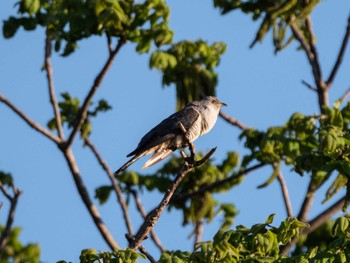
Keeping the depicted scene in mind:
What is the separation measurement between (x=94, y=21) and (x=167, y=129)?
4350 mm

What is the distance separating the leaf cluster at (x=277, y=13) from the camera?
16.6 metres

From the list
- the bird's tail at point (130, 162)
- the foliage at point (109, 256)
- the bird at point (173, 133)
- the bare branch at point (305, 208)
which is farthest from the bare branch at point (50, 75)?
the foliage at point (109, 256)

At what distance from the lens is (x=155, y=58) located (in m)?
16.0

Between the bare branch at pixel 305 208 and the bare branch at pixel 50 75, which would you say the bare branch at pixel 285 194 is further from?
the bare branch at pixel 50 75

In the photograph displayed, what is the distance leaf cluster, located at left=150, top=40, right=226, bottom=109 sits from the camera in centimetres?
1723

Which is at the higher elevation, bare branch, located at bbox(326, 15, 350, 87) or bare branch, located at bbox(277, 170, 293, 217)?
bare branch, located at bbox(326, 15, 350, 87)

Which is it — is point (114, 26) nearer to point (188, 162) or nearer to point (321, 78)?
point (321, 78)

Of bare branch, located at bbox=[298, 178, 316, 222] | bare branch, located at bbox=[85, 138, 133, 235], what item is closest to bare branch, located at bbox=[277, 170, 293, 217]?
bare branch, located at bbox=[298, 178, 316, 222]

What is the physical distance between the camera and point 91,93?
1672 cm

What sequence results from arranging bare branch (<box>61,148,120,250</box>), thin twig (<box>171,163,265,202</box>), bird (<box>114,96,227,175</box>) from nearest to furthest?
bird (<box>114,96,227,175</box>), bare branch (<box>61,148,120,250</box>), thin twig (<box>171,163,265,202</box>)

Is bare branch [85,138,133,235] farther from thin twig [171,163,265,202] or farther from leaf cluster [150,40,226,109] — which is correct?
leaf cluster [150,40,226,109]

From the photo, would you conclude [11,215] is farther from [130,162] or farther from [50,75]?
[50,75]

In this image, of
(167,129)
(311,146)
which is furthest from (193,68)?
(167,129)

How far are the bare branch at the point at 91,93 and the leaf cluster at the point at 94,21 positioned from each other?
0.78 ft
